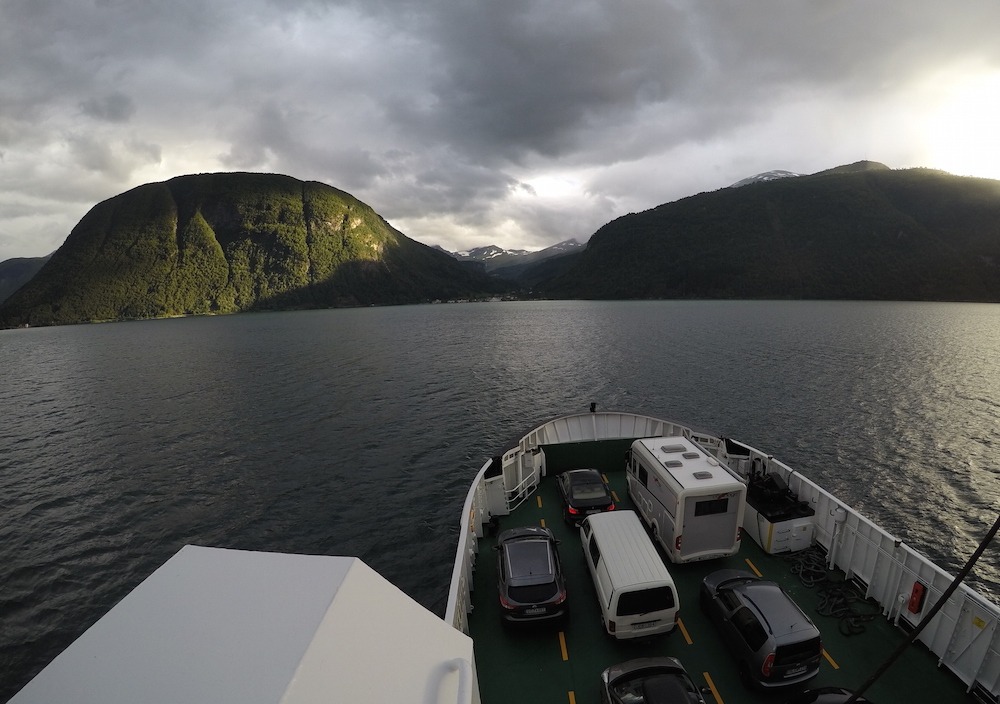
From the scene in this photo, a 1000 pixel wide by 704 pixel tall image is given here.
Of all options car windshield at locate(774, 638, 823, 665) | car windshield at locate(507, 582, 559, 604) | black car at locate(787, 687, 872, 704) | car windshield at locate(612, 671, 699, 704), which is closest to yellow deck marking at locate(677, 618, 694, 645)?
car windshield at locate(774, 638, 823, 665)

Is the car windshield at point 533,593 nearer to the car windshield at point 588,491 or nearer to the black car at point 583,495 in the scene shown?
the black car at point 583,495

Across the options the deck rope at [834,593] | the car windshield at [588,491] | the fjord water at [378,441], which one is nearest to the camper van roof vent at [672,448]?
the car windshield at [588,491]

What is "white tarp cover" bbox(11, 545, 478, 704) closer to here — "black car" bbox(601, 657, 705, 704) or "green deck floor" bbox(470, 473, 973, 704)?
"black car" bbox(601, 657, 705, 704)

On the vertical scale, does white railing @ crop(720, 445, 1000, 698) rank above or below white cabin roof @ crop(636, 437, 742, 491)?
below

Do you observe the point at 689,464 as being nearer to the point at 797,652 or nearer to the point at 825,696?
the point at 797,652

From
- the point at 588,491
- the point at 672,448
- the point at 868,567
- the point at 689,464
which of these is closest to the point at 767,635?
the point at 689,464

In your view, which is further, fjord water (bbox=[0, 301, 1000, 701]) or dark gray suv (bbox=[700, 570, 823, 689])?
fjord water (bbox=[0, 301, 1000, 701])
